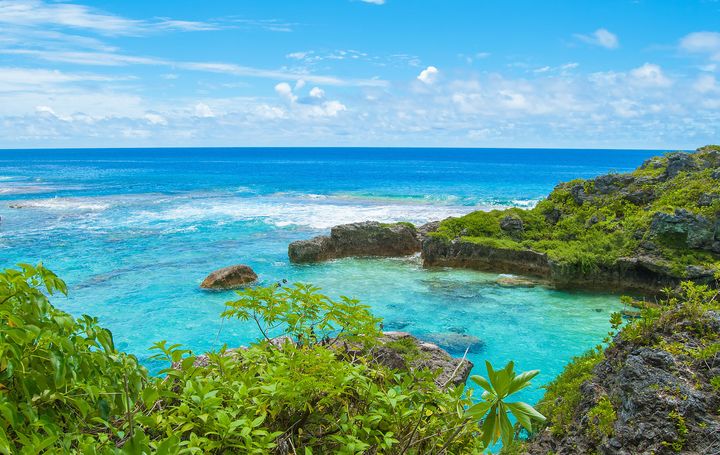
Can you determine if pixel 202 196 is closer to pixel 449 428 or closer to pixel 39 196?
pixel 39 196

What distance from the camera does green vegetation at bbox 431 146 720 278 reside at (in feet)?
73.4

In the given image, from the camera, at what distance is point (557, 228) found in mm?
28438

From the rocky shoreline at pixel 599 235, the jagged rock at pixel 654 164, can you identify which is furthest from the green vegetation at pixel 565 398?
the jagged rock at pixel 654 164

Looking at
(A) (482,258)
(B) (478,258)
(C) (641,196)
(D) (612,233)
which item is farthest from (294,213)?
(D) (612,233)

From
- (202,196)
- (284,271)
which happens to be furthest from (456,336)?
(202,196)

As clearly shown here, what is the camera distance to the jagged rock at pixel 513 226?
28786 millimetres

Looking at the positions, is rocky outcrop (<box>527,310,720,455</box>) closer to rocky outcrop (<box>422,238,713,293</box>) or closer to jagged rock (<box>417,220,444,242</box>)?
rocky outcrop (<box>422,238,713,293</box>)

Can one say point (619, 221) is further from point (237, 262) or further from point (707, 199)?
point (237, 262)

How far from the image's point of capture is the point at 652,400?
A: 5570 millimetres

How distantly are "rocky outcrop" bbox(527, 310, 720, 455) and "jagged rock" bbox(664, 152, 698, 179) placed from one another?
26326mm

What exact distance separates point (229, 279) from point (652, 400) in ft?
70.2

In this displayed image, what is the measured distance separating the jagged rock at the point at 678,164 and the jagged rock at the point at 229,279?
23.9 meters

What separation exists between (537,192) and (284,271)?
5567 cm

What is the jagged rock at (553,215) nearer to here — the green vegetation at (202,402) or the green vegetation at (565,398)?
→ the green vegetation at (565,398)
